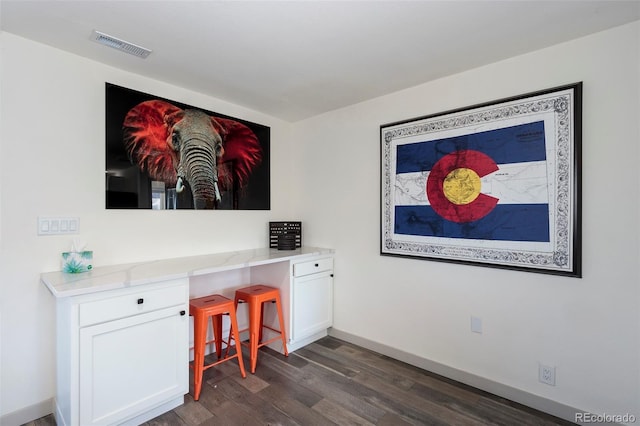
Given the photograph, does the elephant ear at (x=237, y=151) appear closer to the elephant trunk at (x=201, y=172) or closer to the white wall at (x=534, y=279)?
the elephant trunk at (x=201, y=172)

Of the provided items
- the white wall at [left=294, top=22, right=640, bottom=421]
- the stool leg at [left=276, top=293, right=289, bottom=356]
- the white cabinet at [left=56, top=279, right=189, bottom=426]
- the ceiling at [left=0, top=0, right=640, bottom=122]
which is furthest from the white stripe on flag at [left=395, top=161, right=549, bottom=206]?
the white cabinet at [left=56, top=279, right=189, bottom=426]

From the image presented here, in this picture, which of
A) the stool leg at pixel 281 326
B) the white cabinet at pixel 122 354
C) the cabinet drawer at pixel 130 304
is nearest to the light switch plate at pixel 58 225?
the white cabinet at pixel 122 354

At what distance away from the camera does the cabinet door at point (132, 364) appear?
1.71 m

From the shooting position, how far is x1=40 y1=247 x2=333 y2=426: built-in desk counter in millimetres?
1683

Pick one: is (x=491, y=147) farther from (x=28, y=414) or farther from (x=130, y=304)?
(x=28, y=414)

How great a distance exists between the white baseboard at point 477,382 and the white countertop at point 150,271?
102 cm

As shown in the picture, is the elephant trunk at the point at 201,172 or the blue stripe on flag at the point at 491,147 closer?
the blue stripe on flag at the point at 491,147

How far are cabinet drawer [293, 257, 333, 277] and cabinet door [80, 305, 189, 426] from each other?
1.05 metres

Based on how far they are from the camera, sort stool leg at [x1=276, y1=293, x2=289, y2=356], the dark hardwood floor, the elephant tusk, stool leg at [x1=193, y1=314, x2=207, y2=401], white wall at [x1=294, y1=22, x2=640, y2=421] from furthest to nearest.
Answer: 1. the elephant tusk
2. stool leg at [x1=276, y1=293, x2=289, y2=356]
3. stool leg at [x1=193, y1=314, x2=207, y2=401]
4. the dark hardwood floor
5. white wall at [x1=294, y1=22, x2=640, y2=421]

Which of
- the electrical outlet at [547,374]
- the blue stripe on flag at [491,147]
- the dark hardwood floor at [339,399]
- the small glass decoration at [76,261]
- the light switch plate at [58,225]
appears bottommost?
the dark hardwood floor at [339,399]

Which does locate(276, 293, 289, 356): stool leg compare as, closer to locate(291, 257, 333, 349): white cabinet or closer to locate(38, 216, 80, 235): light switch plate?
locate(291, 257, 333, 349): white cabinet

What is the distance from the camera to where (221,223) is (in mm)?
2994

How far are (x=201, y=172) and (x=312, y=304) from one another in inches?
62.2

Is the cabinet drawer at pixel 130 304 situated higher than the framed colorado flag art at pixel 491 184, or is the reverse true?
the framed colorado flag art at pixel 491 184
